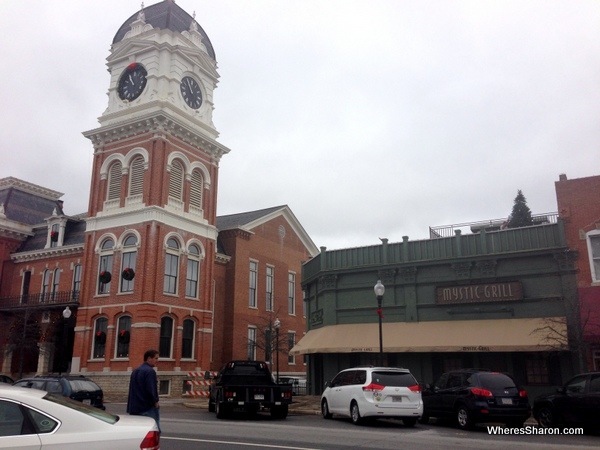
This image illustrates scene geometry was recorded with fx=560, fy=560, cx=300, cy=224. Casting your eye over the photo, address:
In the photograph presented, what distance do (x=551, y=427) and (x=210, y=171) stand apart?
30.5 metres

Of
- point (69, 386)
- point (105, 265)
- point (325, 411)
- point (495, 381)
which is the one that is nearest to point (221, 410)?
point (325, 411)

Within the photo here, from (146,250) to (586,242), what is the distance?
2433 cm

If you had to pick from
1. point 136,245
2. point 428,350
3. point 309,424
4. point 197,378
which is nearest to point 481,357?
point 428,350

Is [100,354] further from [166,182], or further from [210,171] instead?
[210,171]

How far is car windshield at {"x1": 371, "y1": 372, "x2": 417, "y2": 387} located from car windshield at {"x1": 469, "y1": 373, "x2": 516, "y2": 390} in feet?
6.03

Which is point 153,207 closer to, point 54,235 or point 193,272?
point 193,272

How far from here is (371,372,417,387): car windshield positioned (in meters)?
15.2

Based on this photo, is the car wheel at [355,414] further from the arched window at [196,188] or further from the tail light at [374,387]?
the arched window at [196,188]

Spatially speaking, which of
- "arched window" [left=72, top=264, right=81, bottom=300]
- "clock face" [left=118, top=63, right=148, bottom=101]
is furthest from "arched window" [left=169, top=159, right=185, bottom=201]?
"arched window" [left=72, top=264, right=81, bottom=300]

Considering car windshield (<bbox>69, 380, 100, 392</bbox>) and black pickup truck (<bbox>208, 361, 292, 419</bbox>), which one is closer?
car windshield (<bbox>69, 380, 100, 392</bbox>)

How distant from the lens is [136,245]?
35.2 m

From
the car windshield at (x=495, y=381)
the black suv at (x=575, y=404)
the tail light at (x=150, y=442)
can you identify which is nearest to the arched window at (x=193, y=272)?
the car windshield at (x=495, y=381)

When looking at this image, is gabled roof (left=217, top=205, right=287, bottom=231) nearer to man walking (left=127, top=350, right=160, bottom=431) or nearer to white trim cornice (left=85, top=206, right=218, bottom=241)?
white trim cornice (left=85, top=206, right=218, bottom=241)

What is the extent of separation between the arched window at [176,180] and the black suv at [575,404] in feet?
90.6
